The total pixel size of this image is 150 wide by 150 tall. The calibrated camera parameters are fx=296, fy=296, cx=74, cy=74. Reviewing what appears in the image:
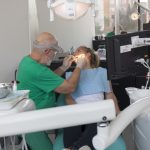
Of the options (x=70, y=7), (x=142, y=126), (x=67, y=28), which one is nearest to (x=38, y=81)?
(x=70, y=7)

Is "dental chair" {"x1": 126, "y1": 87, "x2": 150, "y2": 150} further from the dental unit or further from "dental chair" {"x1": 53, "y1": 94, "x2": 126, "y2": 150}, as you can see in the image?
the dental unit

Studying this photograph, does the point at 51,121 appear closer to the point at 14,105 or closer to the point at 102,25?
the point at 14,105

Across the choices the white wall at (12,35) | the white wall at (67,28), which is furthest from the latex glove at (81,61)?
the white wall at (67,28)

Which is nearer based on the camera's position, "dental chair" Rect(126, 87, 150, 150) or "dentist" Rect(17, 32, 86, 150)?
"dental chair" Rect(126, 87, 150, 150)

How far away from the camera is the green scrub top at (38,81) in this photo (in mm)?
1955

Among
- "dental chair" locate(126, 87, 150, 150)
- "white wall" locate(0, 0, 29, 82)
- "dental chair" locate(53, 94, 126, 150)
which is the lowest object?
"dental chair" locate(53, 94, 126, 150)

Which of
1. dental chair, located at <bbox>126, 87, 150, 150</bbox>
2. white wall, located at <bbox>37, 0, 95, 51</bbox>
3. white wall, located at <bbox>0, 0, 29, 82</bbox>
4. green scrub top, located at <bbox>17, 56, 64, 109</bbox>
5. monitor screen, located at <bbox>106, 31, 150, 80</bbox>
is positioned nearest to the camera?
dental chair, located at <bbox>126, 87, 150, 150</bbox>

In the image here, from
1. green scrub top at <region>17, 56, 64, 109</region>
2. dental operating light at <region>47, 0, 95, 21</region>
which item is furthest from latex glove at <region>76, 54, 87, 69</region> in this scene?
dental operating light at <region>47, 0, 95, 21</region>

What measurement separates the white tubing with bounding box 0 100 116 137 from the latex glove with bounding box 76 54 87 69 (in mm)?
1398

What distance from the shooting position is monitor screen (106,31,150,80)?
1696 millimetres

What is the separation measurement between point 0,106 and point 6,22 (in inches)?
93.9

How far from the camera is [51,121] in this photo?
65 cm

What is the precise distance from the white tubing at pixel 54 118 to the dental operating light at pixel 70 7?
1398 millimetres

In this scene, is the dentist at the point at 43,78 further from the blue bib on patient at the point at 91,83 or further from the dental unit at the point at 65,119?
the dental unit at the point at 65,119
